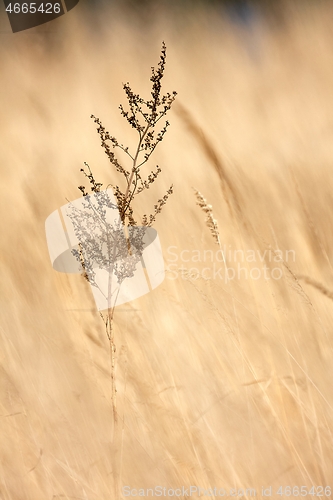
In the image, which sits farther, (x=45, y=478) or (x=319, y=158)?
(x=319, y=158)

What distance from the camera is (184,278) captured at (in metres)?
0.98

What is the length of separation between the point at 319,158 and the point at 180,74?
431 millimetres

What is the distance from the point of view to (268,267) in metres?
0.97

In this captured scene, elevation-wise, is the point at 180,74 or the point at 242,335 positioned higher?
the point at 180,74

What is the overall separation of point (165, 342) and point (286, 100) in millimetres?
703

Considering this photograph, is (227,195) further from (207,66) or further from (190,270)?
(207,66)

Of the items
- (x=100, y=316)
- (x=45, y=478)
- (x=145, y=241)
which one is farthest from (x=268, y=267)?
(x=45, y=478)

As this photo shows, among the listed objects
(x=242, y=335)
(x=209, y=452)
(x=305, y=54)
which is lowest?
(x=209, y=452)

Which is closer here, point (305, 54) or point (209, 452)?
point (209, 452)

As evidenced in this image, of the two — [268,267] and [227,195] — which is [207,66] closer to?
[227,195]

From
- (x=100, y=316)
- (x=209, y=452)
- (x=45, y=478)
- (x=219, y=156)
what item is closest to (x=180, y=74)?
(x=219, y=156)

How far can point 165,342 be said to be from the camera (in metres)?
0.96

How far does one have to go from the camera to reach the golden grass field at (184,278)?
0.89 meters

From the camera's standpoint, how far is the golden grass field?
34.9 inches
